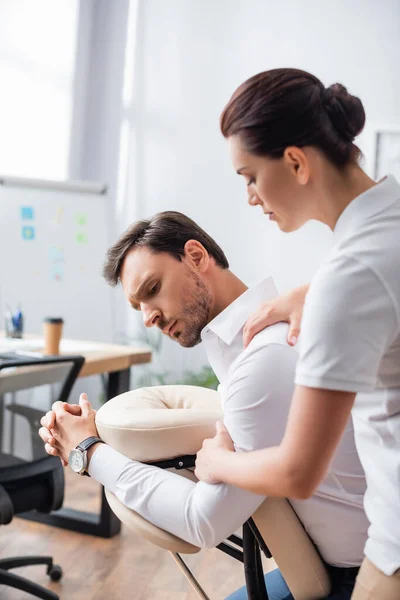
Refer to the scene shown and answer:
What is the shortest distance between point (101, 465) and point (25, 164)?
403 centimetres

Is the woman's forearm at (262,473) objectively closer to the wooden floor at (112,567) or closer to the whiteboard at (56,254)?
the wooden floor at (112,567)

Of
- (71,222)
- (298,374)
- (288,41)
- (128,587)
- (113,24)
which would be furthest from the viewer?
(113,24)

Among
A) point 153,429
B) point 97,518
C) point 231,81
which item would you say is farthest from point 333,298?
point 231,81

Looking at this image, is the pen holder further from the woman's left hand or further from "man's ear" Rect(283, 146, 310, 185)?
"man's ear" Rect(283, 146, 310, 185)

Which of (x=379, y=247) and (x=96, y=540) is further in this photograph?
(x=96, y=540)

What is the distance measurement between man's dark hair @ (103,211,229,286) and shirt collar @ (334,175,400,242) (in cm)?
60

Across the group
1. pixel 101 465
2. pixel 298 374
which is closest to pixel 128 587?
pixel 101 465

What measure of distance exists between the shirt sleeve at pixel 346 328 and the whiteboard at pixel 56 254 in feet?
10.9

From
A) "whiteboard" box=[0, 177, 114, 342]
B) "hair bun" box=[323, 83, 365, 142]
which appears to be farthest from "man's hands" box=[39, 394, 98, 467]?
"whiteboard" box=[0, 177, 114, 342]

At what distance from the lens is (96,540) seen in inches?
126

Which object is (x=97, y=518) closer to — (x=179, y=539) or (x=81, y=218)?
(x=81, y=218)

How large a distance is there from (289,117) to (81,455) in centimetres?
62

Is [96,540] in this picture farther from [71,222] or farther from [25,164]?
[25,164]

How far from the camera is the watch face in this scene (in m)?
1.17
